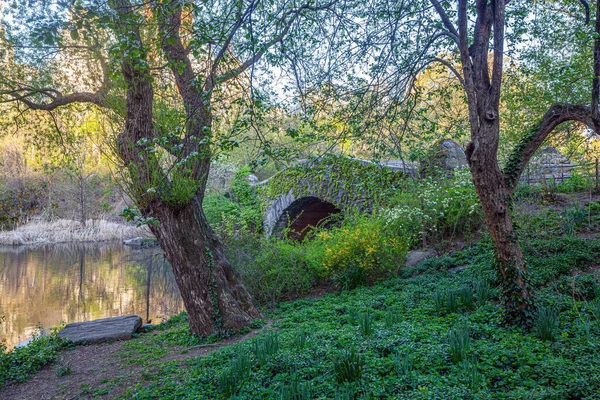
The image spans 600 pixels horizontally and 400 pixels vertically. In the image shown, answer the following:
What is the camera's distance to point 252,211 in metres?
17.5

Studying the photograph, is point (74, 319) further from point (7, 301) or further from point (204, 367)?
point (204, 367)

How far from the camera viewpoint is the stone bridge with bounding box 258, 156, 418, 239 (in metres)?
9.22

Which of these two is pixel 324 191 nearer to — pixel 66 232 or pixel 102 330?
pixel 102 330

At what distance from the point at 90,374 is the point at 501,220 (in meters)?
4.65

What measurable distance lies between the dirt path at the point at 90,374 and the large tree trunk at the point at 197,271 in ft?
1.07

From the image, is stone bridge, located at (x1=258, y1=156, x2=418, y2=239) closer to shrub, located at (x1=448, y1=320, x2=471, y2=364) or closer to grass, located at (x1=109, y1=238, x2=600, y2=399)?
grass, located at (x1=109, y1=238, x2=600, y2=399)

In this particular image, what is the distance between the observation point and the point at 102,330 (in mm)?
6730

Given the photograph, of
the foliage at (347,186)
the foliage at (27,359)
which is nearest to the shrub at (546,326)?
the foliage at (27,359)

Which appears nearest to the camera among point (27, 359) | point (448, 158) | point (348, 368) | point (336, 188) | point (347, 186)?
point (348, 368)

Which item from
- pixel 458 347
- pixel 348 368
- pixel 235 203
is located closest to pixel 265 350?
pixel 348 368

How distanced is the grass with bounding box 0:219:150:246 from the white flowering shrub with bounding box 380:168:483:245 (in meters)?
15.5

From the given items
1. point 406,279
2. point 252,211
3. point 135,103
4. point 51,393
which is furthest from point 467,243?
point 252,211

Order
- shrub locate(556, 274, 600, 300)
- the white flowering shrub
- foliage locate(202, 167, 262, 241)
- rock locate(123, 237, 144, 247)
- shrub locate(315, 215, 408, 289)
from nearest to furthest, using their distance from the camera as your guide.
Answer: shrub locate(556, 274, 600, 300), shrub locate(315, 215, 408, 289), the white flowering shrub, foliage locate(202, 167, 262, 241), rock locate(123, 237, 144, 247)

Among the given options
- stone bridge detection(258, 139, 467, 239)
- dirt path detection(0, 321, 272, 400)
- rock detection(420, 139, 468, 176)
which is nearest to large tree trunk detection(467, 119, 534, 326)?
stone bridge detection(258, 139, 467, 239)
